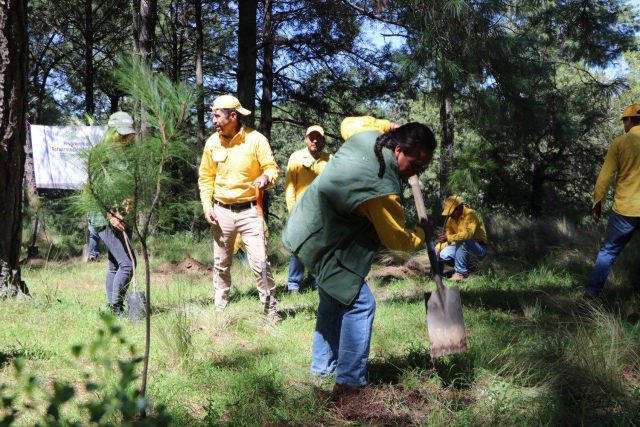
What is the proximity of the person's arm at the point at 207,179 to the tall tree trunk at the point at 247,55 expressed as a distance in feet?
11.7

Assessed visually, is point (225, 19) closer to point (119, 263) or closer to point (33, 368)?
point (119, 263)

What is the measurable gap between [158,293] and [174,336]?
2.69 metres

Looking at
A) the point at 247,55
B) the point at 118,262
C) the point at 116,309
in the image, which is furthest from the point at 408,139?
the point at 247,55

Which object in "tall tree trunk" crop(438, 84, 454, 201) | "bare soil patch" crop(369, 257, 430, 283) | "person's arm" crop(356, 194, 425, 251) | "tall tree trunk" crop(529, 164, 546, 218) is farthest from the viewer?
"tall tree trunk" crop(529, 164, 546, 218)

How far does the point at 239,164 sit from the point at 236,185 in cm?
18

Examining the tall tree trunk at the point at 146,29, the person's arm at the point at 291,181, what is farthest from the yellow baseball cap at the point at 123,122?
the tall tree trunk at the point at 146,29

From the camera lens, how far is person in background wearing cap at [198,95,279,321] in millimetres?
5027

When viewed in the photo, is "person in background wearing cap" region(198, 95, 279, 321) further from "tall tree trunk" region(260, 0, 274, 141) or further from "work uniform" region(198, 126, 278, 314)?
"tall tree trunk" region(260, 0, 274, 141)

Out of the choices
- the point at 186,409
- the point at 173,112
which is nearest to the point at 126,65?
the point at 173,112

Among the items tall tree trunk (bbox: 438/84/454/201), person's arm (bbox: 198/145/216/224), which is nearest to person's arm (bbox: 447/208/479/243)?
tall tree trunk (bbox: 438/84/454/201)

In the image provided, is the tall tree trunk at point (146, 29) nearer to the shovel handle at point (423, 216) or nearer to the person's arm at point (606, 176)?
the shovel handle at point (423, 216)

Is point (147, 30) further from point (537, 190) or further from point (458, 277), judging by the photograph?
point (537, 190)

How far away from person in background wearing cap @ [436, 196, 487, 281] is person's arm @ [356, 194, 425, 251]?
410 centimetres

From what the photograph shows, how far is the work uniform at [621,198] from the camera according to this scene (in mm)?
5191
